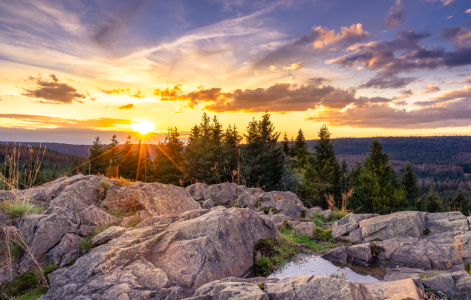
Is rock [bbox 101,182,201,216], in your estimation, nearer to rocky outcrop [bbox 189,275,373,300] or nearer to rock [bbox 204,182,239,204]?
rock [bbox 204,182,239,204]

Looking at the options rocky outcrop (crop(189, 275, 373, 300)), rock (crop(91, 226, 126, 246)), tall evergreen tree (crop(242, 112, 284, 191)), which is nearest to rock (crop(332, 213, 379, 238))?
rocky outcrop (crop(189, 275, 373, 300))

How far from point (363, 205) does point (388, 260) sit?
23.7 meters

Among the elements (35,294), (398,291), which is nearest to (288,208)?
(398,291)

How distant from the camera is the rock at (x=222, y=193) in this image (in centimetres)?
1177

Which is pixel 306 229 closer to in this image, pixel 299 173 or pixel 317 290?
pixel 317 290

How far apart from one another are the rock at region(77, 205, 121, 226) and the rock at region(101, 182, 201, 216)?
749 millimetres

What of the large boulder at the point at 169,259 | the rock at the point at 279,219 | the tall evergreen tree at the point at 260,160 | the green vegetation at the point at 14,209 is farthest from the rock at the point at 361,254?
the tall evergreen tree at the point at 260,160

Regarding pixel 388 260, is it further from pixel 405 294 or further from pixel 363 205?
pixel 363 205

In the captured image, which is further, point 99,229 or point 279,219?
point 279,219

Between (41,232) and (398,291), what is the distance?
258 inches

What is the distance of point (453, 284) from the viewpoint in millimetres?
4246

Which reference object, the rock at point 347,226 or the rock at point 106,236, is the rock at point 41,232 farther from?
the rock at point 347,226

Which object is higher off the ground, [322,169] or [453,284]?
[453,284]

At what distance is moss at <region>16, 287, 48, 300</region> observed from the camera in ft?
12.6
